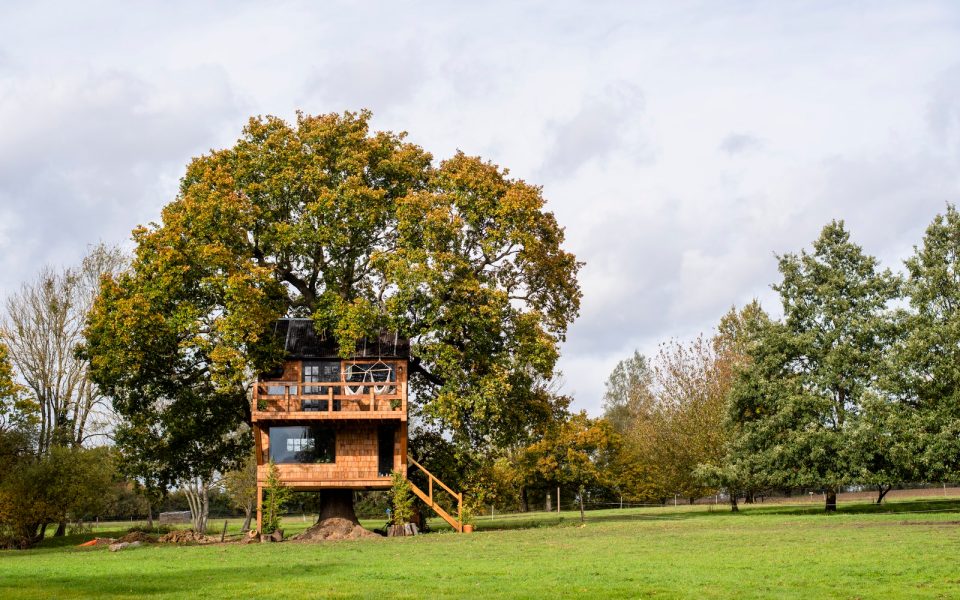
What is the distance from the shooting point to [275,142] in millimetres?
36469

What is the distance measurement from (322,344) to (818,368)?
2184cm

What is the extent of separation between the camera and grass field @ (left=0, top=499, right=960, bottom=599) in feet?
47.2

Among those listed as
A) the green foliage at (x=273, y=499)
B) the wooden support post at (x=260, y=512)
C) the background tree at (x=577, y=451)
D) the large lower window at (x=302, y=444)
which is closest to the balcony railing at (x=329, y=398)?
the large lower window at (x=302, y=444)

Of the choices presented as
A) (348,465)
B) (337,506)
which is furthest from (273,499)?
(337,506)

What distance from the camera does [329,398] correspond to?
109 ft

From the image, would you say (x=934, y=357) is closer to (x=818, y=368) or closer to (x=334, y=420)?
(x=818, y=368)

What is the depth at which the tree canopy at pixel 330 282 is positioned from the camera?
108 ft

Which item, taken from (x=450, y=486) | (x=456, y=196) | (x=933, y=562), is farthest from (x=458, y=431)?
(x=933, y=562)

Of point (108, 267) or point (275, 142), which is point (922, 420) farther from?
point (108, 267)

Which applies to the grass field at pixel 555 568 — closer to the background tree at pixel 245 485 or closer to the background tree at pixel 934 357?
the background tree at pixel 934 357

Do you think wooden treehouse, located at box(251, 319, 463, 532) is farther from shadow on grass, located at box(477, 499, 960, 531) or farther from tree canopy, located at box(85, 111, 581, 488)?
shadow on grass, located at box(477, 499, 960, 531)

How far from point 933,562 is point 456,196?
870 inches

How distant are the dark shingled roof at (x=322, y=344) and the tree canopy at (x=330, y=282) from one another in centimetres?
57

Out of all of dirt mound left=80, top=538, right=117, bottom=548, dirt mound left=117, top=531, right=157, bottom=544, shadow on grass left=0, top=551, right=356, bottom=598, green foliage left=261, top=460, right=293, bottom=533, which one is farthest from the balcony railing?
shadow on grass left=0, top=551, right=356, bottom=598
